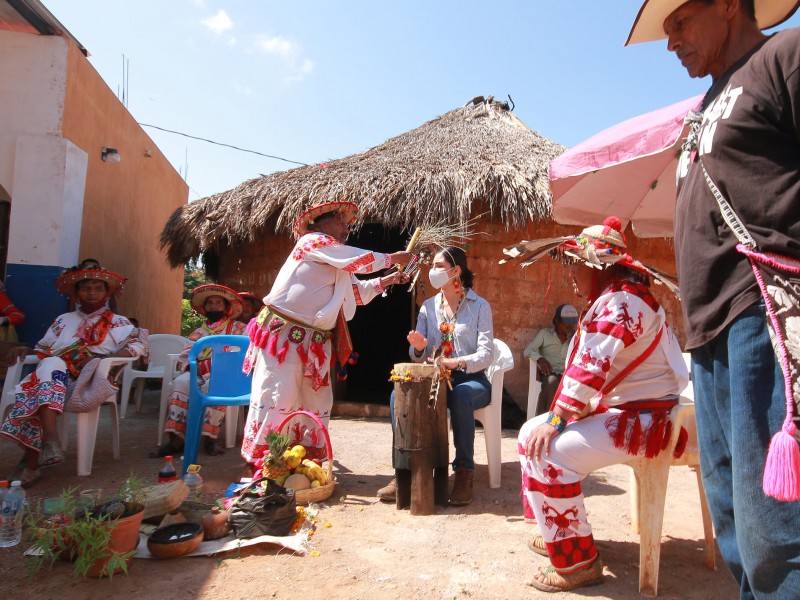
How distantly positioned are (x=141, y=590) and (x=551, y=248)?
2.25 meters

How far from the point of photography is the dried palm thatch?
6750 mm

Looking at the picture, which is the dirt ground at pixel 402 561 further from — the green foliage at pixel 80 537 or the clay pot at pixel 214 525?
the clay pot at pixel 214 525

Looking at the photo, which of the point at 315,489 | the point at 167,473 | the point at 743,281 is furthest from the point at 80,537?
the point at 743,281

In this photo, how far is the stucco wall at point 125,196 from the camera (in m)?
7.82

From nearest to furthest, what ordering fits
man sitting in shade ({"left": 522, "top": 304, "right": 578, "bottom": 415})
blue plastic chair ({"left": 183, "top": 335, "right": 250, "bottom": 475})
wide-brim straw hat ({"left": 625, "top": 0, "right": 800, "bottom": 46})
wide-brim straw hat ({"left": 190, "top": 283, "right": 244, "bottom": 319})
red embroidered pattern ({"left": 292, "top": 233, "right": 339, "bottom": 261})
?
1. wide-brim straw hat ({"left": 625, "top": 0, "right": 800, "bottom": 46})
2. red embroidered pattern ({"left": 292, "top": 233, "right": 339, "bottom": 261})
3. blue plastic chair ({"left": 183, "top": 335, "right": 250, "bottom": 475})
4. wide-brim straw hat ({"left": 190, "top": 283, "right": 244, "bottom": 319})
5. man sitting in shade ({"left": 522, "top": 304, "right": 578, "bottom": 415})

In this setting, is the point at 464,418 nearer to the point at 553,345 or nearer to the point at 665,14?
the point at 665,14

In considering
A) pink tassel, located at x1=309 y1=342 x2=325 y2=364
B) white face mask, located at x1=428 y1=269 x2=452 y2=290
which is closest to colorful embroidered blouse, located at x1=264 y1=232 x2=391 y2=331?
pink tassel, located at x1=309 y1=342 x2=325 y2=364

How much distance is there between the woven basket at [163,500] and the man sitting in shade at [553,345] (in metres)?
4.24

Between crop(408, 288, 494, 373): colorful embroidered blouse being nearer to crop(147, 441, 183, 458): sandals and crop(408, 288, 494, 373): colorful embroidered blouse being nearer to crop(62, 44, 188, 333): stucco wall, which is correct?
crop(147, 441, 183, 458): sandals

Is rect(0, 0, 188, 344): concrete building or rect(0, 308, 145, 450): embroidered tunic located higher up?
rect(0, 0, 188, 344): concrete building

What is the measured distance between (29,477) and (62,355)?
949mm

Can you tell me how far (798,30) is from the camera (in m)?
1.32

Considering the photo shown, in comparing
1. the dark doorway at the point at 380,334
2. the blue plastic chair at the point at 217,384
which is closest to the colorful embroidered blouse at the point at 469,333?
the blue plastic chair at the point at 217,384

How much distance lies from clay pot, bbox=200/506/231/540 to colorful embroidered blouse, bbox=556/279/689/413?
176cm
